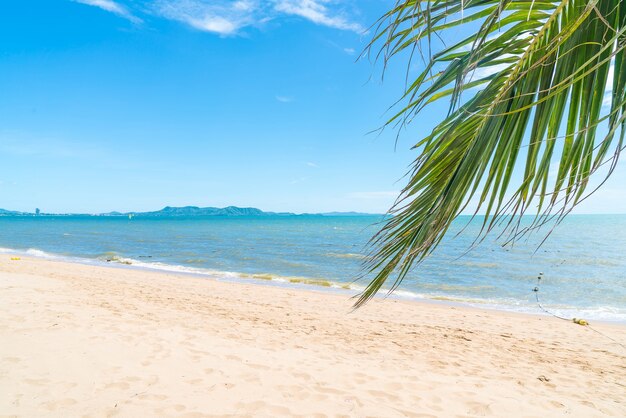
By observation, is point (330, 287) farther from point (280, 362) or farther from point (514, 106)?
point (514, 106)

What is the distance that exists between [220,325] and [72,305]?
314 centimetres

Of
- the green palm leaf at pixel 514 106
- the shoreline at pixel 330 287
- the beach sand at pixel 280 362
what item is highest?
the green palm leaf at pixel 514 106

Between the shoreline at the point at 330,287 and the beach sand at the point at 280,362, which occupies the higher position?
the beach sand at the point at 280,362

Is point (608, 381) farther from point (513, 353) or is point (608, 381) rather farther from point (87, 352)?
point (87, 352)

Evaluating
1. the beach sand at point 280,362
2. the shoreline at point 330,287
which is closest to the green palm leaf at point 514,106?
the beach sand at point 280,362

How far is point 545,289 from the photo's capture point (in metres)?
16.3

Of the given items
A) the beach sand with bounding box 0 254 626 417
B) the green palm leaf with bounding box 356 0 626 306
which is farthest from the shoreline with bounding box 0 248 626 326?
the green palm leaf with bounding box 356 0 626 306

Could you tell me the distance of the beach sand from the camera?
415cm

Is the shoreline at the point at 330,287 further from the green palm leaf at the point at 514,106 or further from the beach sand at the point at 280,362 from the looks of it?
the green palm leaf at the point at 514,106

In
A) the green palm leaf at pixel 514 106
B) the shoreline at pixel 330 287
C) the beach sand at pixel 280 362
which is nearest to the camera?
the green palm leaf at pixel 514 106

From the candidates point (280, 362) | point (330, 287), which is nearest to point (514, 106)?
point (280, 362)

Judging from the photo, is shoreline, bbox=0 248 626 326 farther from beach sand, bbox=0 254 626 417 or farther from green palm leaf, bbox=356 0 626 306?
green palm leaf, bbox=356 0 626 306

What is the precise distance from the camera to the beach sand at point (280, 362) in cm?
415

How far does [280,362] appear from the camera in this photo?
558cm
